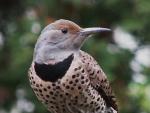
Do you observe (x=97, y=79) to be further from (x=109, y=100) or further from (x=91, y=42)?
(x=91, y=42)

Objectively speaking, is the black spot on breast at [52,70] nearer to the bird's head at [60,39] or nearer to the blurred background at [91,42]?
the bird's head at [60,39]

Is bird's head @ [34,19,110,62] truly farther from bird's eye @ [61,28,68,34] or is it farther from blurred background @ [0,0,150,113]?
blurred background @ [0,0,150,113]

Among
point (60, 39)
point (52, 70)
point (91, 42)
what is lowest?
point (52, 70)

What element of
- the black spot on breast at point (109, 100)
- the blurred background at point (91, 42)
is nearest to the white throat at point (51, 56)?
the black spot on breast at point (109, 100)

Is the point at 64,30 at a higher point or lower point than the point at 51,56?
higher

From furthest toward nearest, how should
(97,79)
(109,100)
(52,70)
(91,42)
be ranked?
(91,42) < (109,100) < (97,79) < (52,70)

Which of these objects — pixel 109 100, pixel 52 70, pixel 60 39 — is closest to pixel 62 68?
pixel 52 70
